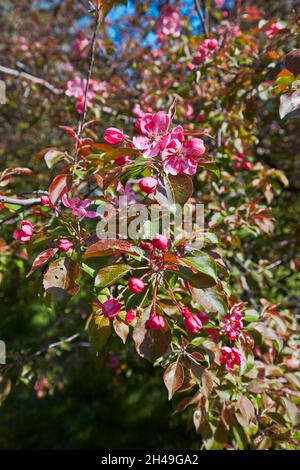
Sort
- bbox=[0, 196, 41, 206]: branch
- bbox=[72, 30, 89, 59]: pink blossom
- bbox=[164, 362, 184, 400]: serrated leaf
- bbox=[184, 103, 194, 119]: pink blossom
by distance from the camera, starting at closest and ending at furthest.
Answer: bbox=[164, 362, 184, 400]: serrated leaf → bbox=[0, 196, 41, 206]: branch → bbox=[184, 103, 194, 119]: pink blossom → bbox=[72, 30, 89, 59]: pink blossom

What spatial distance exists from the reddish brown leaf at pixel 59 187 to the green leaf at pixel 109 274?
11.0 inches

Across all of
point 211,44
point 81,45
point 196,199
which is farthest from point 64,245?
point 81,45

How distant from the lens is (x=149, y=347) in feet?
3.73

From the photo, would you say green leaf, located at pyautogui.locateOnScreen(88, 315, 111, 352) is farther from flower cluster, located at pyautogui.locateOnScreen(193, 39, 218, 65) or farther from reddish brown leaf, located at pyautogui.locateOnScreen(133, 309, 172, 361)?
flower cluster, located at pyautogui.locateOnScreen(193, 39, 218, 65)

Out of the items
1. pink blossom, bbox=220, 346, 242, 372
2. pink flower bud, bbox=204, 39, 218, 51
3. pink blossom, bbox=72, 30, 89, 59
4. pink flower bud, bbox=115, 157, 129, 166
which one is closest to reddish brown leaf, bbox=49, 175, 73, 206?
pink flower bud, bbox=115, 157, 129, 166

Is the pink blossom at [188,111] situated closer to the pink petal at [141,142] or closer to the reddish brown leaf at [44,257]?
the pink petal at [141,142]

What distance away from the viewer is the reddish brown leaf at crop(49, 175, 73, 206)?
50.0 inches

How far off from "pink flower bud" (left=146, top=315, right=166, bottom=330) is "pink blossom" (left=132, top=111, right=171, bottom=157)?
0.42 metres

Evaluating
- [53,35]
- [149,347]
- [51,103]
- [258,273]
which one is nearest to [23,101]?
[51,103]

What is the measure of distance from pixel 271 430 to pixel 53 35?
5.15 m

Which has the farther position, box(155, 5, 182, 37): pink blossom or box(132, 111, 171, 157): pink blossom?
box(155, 5, 182, 37): pink blossom

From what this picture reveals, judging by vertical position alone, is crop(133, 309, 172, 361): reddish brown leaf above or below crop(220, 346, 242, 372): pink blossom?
above

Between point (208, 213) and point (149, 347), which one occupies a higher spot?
point (208, 213)
